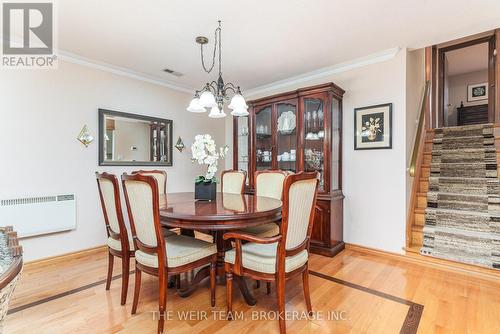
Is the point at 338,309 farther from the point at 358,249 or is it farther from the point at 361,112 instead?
the point at 361,112

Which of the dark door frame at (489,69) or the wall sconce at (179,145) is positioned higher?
the dark door frame at (489,69)

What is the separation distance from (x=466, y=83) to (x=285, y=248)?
7.13m

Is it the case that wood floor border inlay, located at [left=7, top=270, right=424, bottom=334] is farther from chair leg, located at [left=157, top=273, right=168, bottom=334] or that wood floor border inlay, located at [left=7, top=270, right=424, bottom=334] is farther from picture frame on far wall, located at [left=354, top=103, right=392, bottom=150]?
picture frame on far wall, located at [left=354, top=103, right=392, bottom=150]

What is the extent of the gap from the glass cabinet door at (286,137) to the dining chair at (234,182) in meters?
0.77

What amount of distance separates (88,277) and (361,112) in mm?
3486

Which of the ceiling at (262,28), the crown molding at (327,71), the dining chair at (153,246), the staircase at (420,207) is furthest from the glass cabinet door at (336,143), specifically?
the dining chair at (153,246)

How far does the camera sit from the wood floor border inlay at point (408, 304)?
5.60 feet

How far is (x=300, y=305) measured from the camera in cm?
201

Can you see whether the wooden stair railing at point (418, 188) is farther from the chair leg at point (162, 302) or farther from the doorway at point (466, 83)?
the chair leg at point (162, 302)

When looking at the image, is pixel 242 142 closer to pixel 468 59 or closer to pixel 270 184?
pixel 270 184

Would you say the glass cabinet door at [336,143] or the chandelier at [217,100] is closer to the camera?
the chandelier at [217,100]

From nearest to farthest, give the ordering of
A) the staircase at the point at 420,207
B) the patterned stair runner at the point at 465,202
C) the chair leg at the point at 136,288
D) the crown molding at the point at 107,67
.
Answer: the chair leg at the point at 136,288 → the patterned stair runner at the point at 465,202 → the crown molding at the point at 107,67 → the staircase at the point at 420,207

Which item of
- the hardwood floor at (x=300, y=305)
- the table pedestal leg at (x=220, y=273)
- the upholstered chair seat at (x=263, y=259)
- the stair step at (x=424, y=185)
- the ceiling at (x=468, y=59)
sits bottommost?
the hardwood floor at (x=300, y=305)

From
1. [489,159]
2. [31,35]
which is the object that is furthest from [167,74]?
[489,159]
